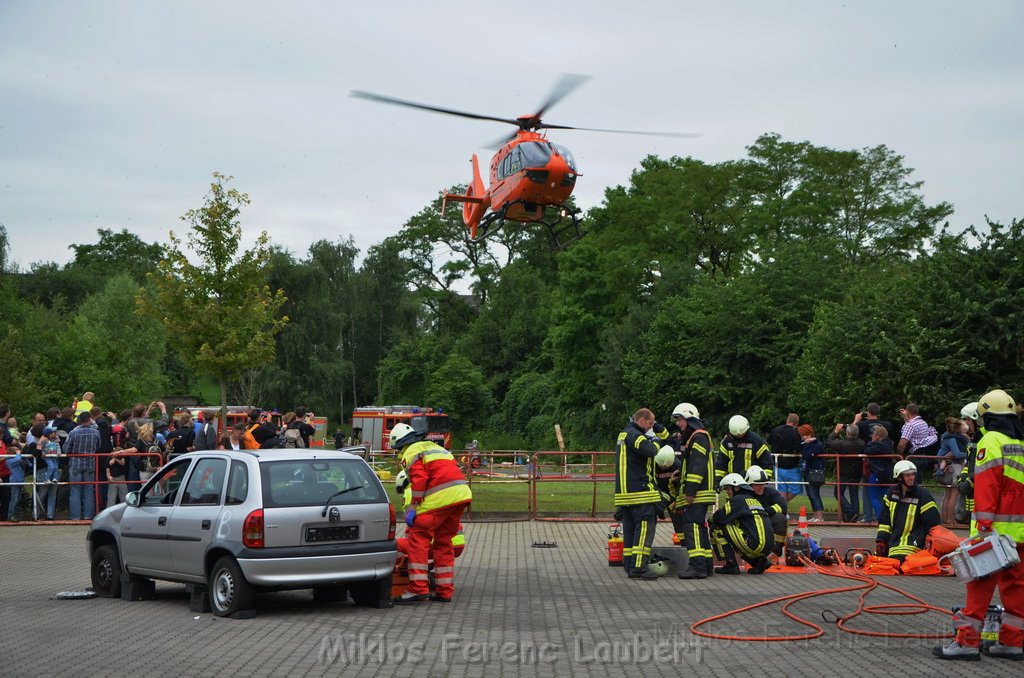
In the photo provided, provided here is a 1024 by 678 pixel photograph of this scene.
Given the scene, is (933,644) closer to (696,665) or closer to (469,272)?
(696,665)

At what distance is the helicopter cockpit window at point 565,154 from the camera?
1118 inches

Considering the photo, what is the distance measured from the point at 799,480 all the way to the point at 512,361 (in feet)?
176

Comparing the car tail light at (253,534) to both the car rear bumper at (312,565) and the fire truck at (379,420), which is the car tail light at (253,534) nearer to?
the car rear bumper at (312,565)

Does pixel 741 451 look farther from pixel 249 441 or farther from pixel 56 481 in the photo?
pixel 56 481

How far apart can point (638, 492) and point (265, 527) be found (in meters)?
4.85

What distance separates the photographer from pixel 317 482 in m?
10.4

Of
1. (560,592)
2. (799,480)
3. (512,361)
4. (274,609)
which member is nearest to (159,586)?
(274,609)

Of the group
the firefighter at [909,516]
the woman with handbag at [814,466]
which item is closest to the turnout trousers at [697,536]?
the firefighter at [909,516]

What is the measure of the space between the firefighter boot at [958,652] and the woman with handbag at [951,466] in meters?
10.3

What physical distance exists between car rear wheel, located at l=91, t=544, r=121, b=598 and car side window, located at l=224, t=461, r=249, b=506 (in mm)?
2113

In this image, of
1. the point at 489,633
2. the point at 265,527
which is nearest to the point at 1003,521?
the point at 489,633

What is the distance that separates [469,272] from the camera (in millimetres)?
78625

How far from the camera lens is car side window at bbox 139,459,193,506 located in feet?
36.4

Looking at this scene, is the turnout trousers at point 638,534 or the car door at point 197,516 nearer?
the car door at point 197,516
